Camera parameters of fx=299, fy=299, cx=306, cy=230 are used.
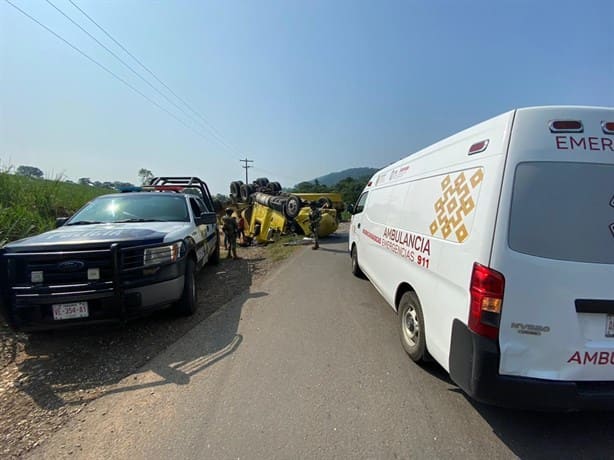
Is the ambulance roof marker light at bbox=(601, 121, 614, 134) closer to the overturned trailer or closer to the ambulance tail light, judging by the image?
the ambulance tail light

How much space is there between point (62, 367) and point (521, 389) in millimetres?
4324

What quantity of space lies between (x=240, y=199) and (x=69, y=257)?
18128 mm

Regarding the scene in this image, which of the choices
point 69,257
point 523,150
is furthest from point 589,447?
point 69,257

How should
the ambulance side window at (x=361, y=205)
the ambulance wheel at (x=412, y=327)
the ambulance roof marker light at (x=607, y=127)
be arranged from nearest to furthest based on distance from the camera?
the ambulance roof marker light at (x=607, y=127) → the ambulance wheel at (x=412, y=327) → the ambulance side window at (x=361, y=205)

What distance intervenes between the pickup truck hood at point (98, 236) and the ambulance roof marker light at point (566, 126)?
4.20 m

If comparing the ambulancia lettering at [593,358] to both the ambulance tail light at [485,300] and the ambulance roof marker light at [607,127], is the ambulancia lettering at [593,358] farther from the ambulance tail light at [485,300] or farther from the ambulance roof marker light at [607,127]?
the ambulance roof marker light at [607,127]

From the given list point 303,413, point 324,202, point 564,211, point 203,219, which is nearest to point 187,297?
point 203,219

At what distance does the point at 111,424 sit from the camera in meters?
2.46

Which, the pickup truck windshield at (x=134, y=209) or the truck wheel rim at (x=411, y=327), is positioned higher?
the pickup truck windshield at (x=134, y=209)

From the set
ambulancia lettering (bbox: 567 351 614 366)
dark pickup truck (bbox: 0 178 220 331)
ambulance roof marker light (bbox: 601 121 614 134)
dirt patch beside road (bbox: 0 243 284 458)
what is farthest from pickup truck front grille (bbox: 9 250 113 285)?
ambulance roof marker light (bbox: 601 121 614 134)

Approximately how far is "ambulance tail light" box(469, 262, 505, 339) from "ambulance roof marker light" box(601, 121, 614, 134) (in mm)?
1295

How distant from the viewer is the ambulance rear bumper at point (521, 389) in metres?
2.02

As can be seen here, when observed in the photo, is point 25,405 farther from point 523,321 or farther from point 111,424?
point 523,321

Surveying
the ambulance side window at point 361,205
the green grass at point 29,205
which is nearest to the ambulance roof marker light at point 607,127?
the ambulance side window at point 361,205
